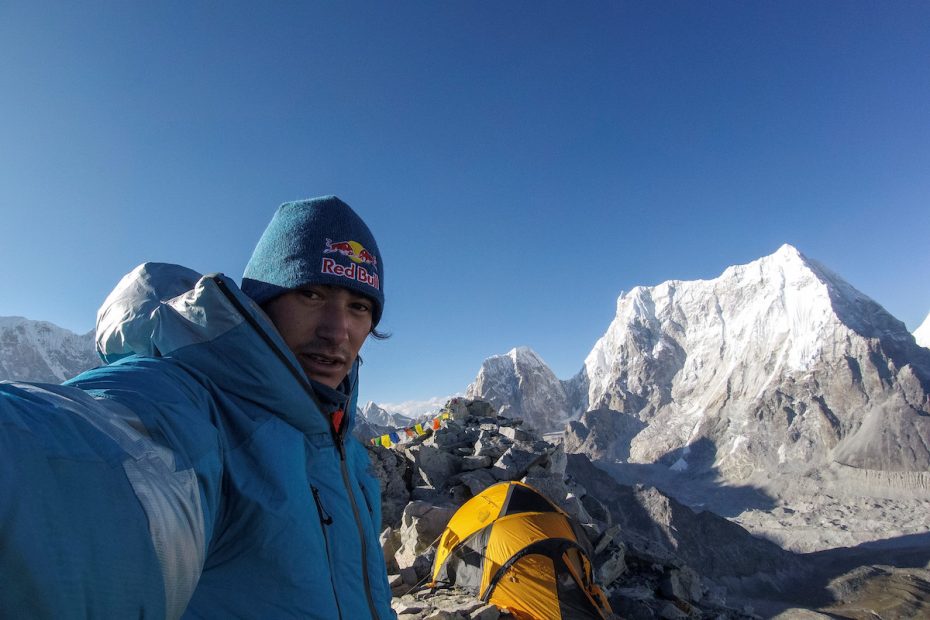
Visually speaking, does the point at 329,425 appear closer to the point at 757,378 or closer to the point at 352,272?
the point at 352,272

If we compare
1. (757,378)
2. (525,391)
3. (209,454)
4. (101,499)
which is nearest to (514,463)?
(209,454)

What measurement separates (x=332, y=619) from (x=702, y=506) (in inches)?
4734

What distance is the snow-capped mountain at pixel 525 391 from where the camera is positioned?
18475 centimetres

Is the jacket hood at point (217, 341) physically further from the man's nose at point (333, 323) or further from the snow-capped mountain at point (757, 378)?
the snow-capped mountain at point (757, 378)

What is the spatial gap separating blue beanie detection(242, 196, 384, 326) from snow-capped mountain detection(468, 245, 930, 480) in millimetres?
130882

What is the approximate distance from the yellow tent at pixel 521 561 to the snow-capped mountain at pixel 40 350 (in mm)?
162193

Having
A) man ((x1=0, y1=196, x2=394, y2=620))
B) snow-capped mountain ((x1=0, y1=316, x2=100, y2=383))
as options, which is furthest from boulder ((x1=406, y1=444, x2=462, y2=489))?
snow-capped mountain ((x1=0, y1=316, x2=100, y2=383))

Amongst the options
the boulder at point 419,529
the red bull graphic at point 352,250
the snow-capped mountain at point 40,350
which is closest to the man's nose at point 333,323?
the red bull graphic at point 352,250

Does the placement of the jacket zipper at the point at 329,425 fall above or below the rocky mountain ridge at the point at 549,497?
above

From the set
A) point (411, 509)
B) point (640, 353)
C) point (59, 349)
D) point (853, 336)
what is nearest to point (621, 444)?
point (640, 353)

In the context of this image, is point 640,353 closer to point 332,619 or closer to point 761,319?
point 761,319

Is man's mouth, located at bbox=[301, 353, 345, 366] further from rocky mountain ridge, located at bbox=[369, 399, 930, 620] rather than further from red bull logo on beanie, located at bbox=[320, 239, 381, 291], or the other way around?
rocky mountain ridge, located at bbox=[369, 399, 930, 620]

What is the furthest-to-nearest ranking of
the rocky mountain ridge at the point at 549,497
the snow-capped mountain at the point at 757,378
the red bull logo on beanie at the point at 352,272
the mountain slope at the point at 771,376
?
the snow-capped mountain at the point at 757,378 < the mountain slope at the point at 771,376 < the rocky mountain ridge at the point at 549,497 < the red bull logo on beanie at the point at 352,272

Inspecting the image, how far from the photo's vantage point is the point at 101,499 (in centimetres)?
80
